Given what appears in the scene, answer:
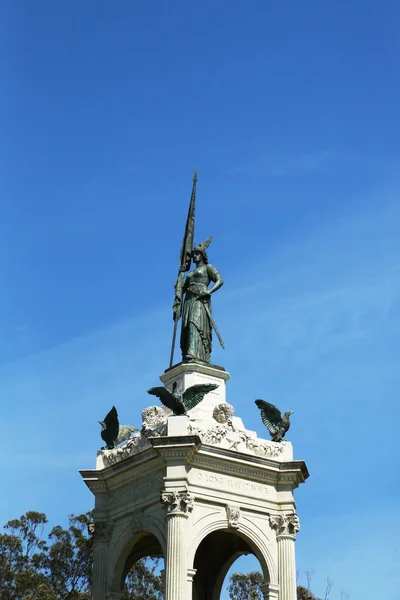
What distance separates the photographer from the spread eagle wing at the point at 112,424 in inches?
1033

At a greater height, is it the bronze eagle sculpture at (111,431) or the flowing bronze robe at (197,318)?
the flowing bronze robe at (197,318)

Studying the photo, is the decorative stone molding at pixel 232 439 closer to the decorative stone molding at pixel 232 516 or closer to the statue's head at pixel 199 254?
the decorative stone molding at pixel 232 516

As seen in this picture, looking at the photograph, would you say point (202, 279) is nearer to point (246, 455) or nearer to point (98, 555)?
point (246, 455)

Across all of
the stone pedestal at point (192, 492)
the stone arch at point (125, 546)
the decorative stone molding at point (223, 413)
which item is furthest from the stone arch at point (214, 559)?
the decorative stone molding at point (223, 413)

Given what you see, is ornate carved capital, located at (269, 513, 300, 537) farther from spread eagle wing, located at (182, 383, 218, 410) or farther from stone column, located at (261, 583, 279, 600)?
spread eagle wing, located at (182, 383, 218, 410)

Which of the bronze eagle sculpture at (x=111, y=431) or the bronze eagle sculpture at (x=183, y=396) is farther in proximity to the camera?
the bronze eagle sculpture at (x=111, y=431)

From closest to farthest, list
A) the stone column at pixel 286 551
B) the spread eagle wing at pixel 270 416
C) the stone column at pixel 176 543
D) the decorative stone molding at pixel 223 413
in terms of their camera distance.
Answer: the stone column at pixel 176 543, the stone column at pixel 286 551, the decorative stone molding at pixel 223 413, the spread eagle wing at pixel 270 416

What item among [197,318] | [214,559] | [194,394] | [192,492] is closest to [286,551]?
[192,492]

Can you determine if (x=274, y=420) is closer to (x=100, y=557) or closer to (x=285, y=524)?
(x=285, y=524)

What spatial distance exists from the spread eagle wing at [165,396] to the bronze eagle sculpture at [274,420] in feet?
9.60

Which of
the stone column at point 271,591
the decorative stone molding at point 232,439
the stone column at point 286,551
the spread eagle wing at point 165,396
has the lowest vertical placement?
the stone column at point 271,591

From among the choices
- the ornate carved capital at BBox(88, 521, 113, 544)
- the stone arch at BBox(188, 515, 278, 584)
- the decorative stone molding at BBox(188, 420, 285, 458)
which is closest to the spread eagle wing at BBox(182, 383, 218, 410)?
the decorative stone molding at BBox(188, 420, 285, 458)

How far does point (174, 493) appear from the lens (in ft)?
77.1

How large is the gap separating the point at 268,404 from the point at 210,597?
210 inches
